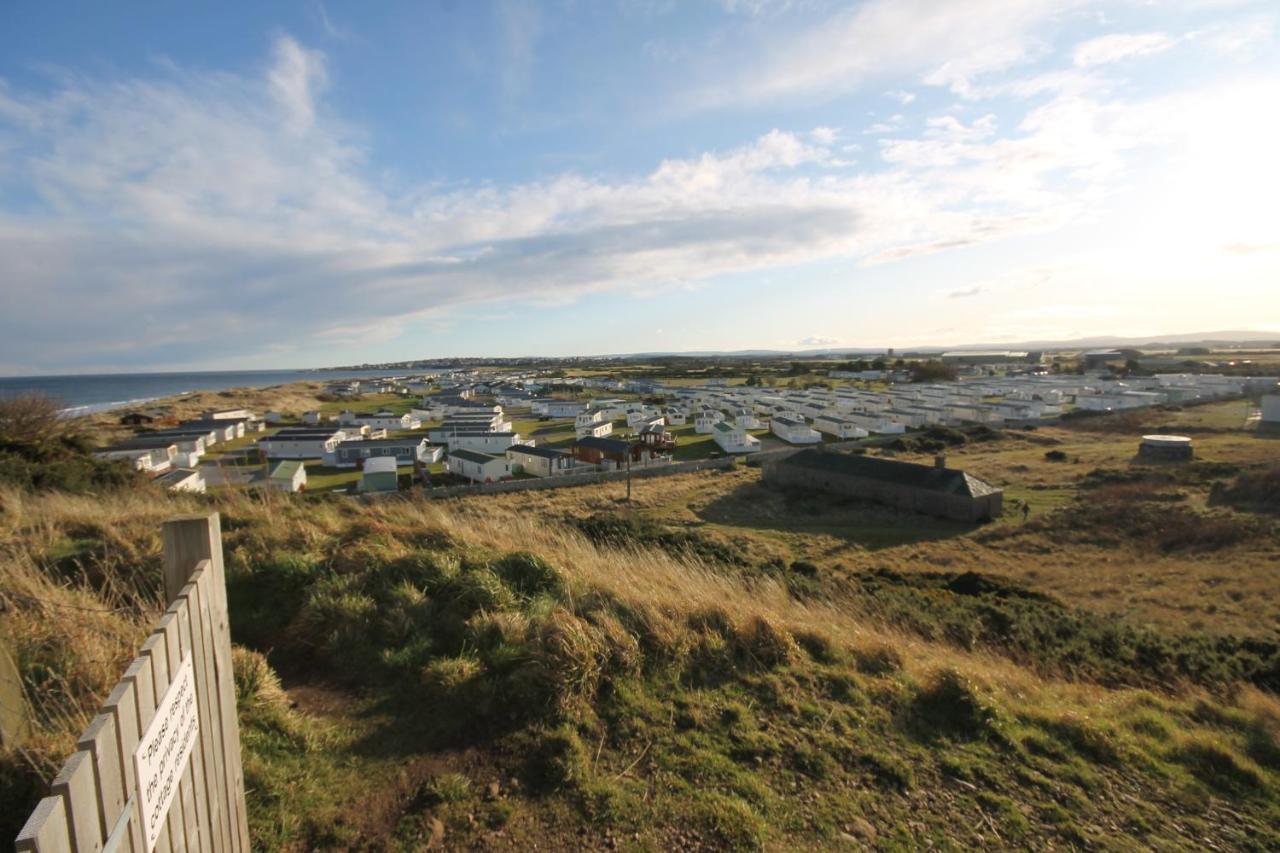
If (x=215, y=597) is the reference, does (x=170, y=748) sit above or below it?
below

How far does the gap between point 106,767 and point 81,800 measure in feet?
0.49

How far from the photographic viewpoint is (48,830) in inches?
49.6

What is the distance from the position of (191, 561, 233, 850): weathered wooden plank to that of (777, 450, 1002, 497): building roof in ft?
110

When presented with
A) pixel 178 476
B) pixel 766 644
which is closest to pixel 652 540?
pixel 766 644

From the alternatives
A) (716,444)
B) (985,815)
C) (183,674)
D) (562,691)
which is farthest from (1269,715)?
(716,444)

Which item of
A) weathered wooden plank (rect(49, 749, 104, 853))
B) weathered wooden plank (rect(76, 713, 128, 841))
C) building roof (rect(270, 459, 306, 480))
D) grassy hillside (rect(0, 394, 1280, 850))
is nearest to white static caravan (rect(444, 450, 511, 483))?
building roof (rect(270, 459, 306, 480))

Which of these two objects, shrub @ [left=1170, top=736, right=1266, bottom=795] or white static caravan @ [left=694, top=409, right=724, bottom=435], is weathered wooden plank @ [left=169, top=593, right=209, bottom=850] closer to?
shrub @ [left=1170, top=736, right=1266, bottom=795]

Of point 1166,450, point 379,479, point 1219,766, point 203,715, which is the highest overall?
point 203,715

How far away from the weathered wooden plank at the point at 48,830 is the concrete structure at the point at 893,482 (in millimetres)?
34346

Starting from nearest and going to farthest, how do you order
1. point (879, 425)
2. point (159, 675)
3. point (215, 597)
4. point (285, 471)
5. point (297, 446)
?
point (159, 675) < point (215, 597) < point (285, 471) < point (297, 446) < point (879, 425)

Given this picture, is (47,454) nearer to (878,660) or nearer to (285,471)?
(285,471)

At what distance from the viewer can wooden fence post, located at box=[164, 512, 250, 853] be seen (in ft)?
8.76

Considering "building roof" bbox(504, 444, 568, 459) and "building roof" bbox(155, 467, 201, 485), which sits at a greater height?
"building roof" bbox(155, 467, 201, 485)

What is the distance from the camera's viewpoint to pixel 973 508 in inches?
1191
